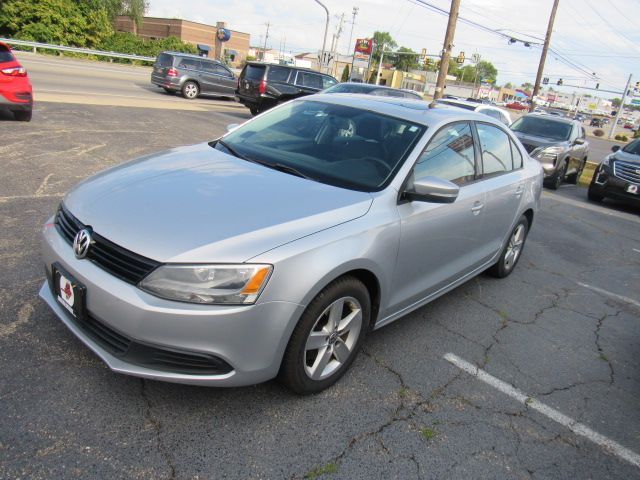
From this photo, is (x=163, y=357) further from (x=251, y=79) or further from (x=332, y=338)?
(x=251, y=79)

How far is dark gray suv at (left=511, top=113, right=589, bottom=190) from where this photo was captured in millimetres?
11547

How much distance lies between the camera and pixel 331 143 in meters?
3.63

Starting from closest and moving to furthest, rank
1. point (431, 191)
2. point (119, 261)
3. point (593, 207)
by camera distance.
→ point (119, 261)
point (431, 191)
point (593, 207)

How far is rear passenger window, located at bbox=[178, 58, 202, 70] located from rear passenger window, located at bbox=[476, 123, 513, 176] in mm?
16711

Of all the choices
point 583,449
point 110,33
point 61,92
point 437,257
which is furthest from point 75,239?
point 110,33

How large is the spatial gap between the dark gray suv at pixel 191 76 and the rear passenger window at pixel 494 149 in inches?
653

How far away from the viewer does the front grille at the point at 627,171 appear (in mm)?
10516

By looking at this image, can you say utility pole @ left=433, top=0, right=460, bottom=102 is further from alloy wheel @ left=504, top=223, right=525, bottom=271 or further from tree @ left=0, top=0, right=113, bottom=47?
tree @ left=0, top=0, right=113, bottom=47

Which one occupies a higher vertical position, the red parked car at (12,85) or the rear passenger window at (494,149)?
the rear passenger window at (494,149)

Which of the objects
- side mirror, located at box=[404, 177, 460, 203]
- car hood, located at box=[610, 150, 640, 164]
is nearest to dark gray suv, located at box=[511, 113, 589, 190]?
car hood, located at box=[610, 150, 640, 164]

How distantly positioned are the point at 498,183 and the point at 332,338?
93.2 inches

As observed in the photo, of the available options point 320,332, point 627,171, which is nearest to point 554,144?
point 627,171

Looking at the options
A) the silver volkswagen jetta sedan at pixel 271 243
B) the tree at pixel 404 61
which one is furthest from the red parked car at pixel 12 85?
the tree at pixel 404 61

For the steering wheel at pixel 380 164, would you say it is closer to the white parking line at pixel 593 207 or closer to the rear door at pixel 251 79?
the white parking line at pixel 593 207
